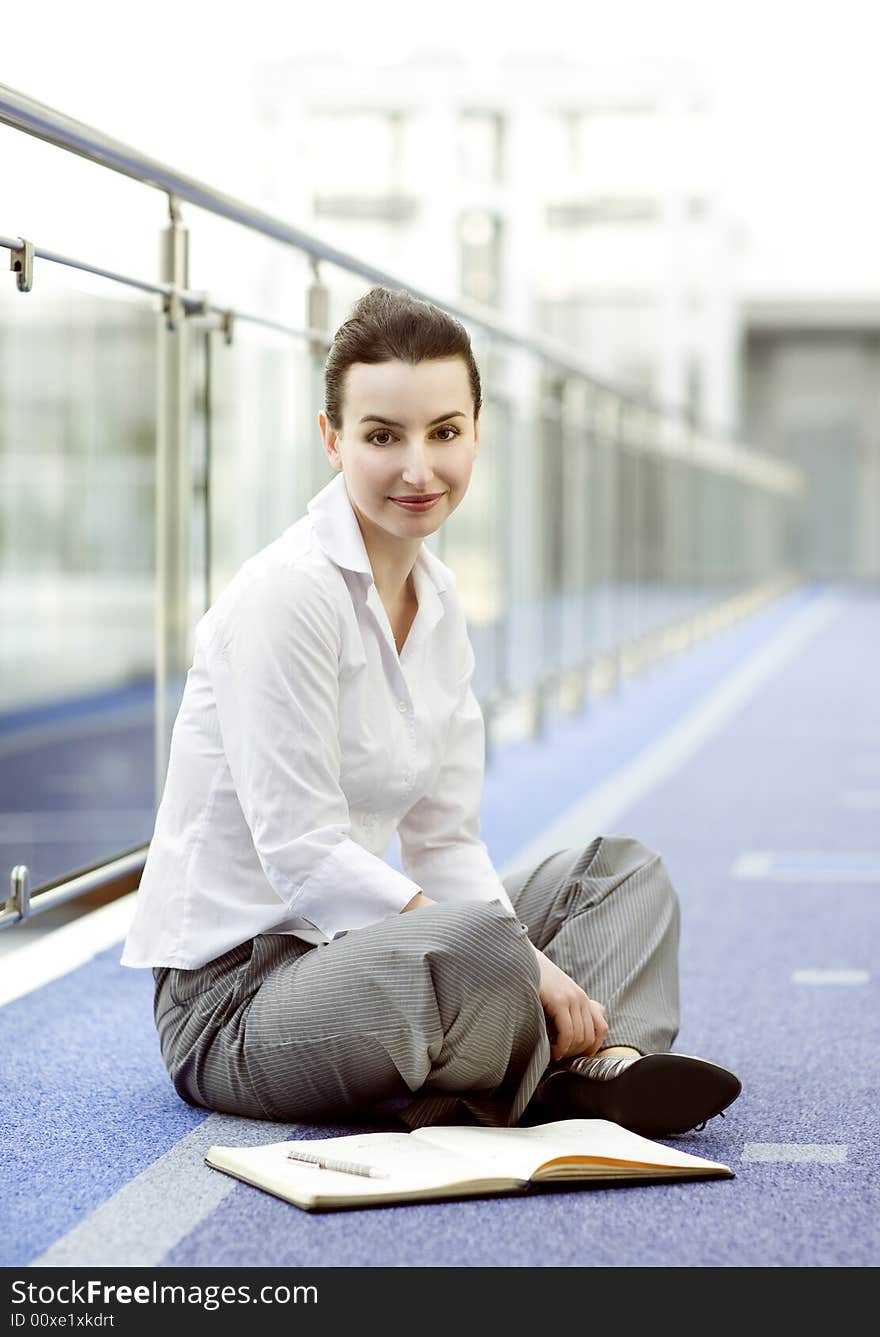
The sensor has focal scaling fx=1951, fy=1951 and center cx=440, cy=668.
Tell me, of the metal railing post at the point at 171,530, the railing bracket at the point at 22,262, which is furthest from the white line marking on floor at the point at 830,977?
the railing bracket at the point at 22,262

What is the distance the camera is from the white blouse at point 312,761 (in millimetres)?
2357

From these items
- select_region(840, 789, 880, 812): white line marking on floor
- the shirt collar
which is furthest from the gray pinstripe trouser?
select_region(840, 789, 880, 812): white line marking on floor

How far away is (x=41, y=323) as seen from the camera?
58.2 feet

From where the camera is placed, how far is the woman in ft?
7.63

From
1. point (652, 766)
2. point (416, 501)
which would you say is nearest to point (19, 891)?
point (416, 501)

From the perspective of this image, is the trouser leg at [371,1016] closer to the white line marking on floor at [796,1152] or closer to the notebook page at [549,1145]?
the notebook page at [549,1145]

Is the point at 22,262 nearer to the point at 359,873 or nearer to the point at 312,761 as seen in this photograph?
the point at 312,761

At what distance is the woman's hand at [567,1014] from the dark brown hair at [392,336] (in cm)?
75

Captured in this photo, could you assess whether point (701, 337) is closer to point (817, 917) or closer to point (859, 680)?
point (859, 680)

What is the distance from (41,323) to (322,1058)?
53.0 feet

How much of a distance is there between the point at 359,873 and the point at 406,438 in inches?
21.3

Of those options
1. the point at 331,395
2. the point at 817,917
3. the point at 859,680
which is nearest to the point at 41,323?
the point at 859,680

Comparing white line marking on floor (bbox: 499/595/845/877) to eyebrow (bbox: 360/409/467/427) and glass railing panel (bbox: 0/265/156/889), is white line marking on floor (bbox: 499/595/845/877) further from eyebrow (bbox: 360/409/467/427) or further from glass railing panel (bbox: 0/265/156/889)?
eyebrow (bbox: 360/409/467/427)

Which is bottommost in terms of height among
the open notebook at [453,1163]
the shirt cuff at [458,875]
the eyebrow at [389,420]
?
the open notebook at [453,1163]
